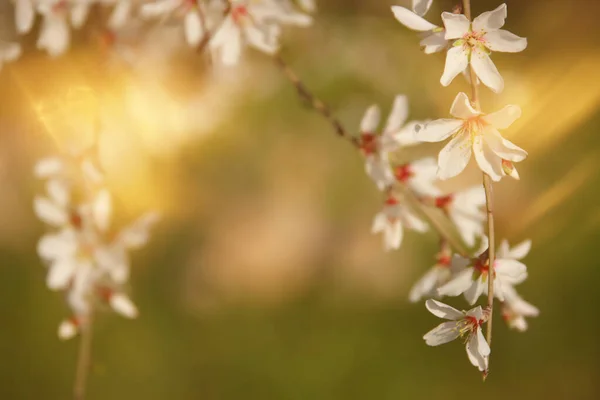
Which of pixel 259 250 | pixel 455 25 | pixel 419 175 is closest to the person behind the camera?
pixel 455 25

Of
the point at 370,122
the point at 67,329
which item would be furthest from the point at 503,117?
the point at 67,329

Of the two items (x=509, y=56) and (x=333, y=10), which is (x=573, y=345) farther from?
(x=333, y=10)

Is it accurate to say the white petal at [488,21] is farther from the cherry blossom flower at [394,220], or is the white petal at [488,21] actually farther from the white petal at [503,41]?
the cherry blossom flower at [394,220]

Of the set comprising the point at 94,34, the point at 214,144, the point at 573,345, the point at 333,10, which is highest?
the point at 94,34

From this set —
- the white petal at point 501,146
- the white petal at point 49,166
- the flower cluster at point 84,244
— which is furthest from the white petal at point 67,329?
the white petal at point 501,146

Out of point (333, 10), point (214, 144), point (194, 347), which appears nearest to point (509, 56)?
point (333, 10)

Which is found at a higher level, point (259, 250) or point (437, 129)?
point (437, 129)

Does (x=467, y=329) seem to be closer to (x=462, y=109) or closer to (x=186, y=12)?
(x=462, y=109)
